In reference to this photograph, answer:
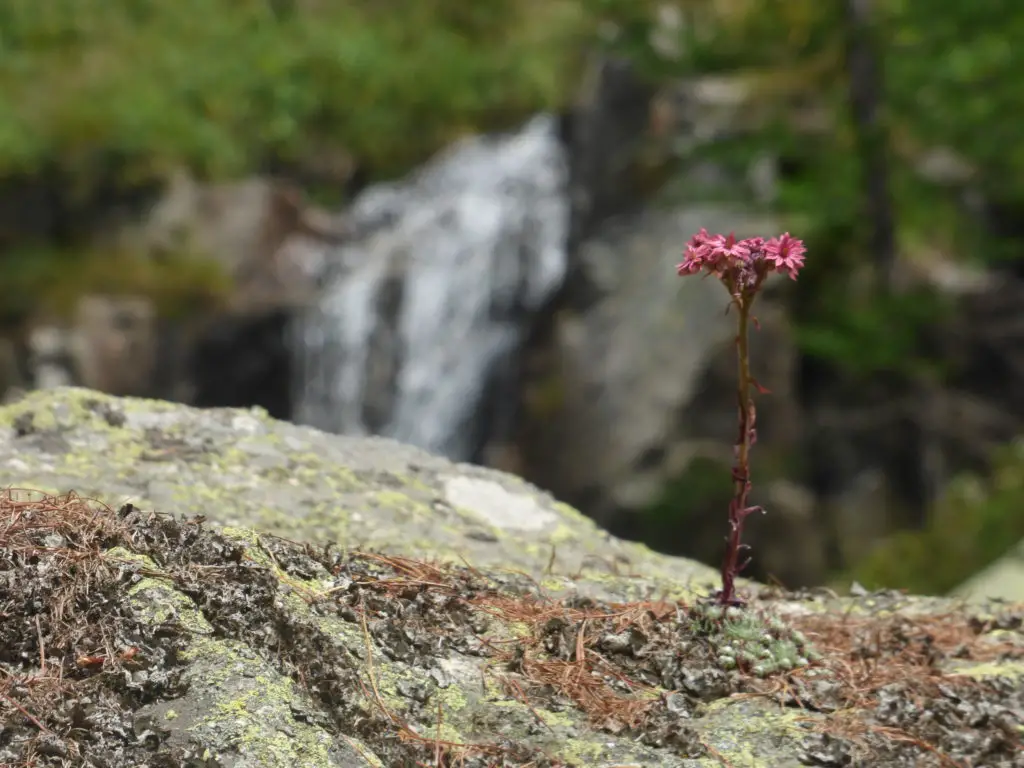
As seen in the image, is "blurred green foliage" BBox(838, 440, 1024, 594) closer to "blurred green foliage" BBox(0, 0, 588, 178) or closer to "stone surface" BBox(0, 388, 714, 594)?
"stone surface" BBox(0, 388, 714, 594)

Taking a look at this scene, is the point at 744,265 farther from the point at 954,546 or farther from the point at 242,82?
the point at 242,82

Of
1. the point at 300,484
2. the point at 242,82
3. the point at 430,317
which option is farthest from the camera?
the point at 242,82

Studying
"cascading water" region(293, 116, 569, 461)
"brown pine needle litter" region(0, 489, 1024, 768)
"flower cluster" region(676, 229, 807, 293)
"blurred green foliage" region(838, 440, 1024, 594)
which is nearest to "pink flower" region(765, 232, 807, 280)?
"flower cluster" region(676, 229, 807, 293)

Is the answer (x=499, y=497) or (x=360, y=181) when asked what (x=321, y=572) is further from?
(x=360, y=181)

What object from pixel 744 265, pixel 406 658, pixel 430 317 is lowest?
pixel 406 658

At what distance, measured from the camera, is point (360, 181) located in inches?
611

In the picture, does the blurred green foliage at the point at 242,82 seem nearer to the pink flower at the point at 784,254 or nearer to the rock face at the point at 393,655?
the rock face at the point at 393,655

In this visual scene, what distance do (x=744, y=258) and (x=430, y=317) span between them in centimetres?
1044

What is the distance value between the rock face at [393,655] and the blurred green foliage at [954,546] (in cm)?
456

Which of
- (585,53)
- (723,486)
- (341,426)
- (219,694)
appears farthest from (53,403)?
(585,53)

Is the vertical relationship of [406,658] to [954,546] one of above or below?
above

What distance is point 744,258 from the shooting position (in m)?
2.19

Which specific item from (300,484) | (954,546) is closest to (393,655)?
(300,484)

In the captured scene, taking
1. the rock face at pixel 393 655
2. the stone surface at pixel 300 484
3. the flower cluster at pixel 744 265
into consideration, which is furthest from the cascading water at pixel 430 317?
the flower cluster at pixel 744 265
